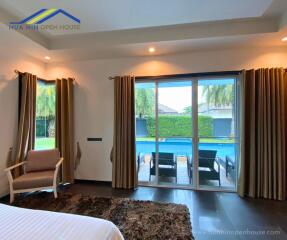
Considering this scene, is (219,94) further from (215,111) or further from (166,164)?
(166,164)

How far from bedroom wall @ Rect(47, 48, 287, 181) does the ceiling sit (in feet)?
0.68

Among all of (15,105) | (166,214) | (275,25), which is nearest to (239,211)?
(166,214)

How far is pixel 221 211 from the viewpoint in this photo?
8.96 feet

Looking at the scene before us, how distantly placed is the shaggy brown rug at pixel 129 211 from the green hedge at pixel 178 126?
1352 millimetres

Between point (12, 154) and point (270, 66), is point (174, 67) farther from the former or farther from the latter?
point (12, 154)

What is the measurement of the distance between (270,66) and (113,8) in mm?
2837

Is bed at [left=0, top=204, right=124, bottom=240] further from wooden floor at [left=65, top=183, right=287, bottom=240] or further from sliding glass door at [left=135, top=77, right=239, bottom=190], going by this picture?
sliding glass door at [left=135, top=77, right=239, bottom=190]

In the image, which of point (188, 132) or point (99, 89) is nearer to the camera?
Result: point (188, 132)

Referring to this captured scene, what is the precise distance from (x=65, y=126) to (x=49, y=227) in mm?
2896

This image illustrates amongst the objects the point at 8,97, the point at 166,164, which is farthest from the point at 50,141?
the point at 166,164

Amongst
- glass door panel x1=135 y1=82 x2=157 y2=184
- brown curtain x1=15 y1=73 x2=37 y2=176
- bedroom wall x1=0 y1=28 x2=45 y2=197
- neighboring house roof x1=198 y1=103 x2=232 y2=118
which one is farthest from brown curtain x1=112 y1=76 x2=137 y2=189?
bedroom wall x1=0 y1=28 x2=45 y2=197

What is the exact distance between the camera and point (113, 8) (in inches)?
97.5

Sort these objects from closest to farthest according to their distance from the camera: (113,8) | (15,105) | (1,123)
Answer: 1. (113,8)
2. (1,123)
3. (15,105)

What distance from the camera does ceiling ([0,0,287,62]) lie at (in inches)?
95.1
